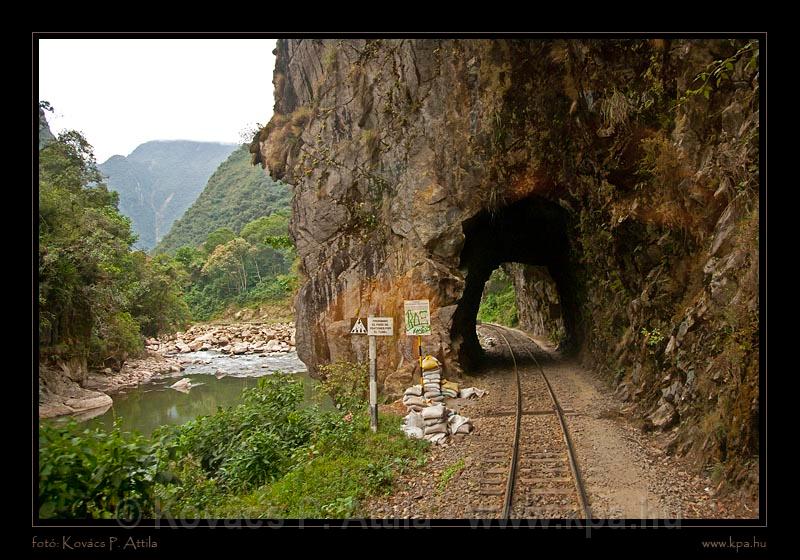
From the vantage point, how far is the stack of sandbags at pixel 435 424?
717 centimetres

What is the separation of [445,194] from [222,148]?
535cm

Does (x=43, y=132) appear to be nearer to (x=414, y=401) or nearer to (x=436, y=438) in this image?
(x=436, y=438)

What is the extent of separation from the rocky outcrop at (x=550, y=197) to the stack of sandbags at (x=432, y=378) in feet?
2.39

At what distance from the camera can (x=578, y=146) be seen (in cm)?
994

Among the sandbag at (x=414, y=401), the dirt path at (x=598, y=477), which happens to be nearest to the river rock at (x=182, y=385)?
the sandbag at (x=414, y=401)

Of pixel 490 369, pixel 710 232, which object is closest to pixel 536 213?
pixel 490 369

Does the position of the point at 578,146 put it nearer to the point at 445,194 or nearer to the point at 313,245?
the point at 445,194

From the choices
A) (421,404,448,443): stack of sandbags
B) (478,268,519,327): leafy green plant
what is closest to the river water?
(421,404,448,443): stack of sandbags

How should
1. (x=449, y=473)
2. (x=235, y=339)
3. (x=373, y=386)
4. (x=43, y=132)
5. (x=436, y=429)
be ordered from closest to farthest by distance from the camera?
1. (x=43, y=132)
2. (x=449, y=473)
3. (x=373, y=386)
4. (x=436, y=429)
5. (x=235, y=339)

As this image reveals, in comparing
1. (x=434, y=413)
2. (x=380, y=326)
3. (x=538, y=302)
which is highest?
(x=380, y=326)

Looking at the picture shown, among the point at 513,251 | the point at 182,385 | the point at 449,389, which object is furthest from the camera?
the point at 513,251

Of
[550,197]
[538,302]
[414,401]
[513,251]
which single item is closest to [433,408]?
[414,401]

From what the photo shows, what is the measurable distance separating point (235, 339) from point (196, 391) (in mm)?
5195

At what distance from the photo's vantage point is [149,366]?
11.1 meters
